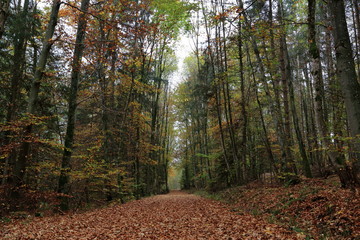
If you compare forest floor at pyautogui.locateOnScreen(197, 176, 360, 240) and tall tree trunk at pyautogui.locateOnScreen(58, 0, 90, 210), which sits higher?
tall tree trunk at pyautogui.locateOnScreen(58, 0, 90, 210)

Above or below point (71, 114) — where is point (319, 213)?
below

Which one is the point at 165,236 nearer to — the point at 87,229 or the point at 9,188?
the point at 87,229

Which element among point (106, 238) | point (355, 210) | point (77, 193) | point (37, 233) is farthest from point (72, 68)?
point (355, 210)

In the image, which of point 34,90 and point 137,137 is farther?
point 137,137

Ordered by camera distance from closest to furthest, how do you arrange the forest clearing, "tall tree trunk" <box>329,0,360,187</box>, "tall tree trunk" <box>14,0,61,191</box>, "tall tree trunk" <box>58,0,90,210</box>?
"tall tree trunk" <box>329,0,360,187</box>
the forest clearing
"tall tree trunk" <box>14,0,61,191</box>
"tall tree trunk" <box>58,0,90,210</box>

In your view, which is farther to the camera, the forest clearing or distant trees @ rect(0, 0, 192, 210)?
distant trees @ rect(0, 0, 192, 210)

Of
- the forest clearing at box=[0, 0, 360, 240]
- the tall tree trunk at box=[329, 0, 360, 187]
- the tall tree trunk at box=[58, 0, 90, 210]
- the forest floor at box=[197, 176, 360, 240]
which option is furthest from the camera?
the tall tree trunk at box=[58, 0, 90, 210]

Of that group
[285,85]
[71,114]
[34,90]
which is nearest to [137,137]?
[71,114]

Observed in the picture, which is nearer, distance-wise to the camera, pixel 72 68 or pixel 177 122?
pixel 72 68

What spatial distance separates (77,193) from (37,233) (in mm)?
6886

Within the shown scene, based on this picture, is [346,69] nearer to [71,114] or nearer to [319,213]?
[319,213]

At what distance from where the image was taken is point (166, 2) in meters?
17.0

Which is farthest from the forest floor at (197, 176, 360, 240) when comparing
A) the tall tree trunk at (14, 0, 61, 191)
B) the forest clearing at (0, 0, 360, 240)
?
the tall tree trunk at (14, 0, 61, 191)

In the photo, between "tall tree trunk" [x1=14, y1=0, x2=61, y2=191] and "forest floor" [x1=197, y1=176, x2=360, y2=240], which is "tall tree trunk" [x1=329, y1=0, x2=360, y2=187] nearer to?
"forest floor" [x1=197, y1=176, x2=360, y2=240]
